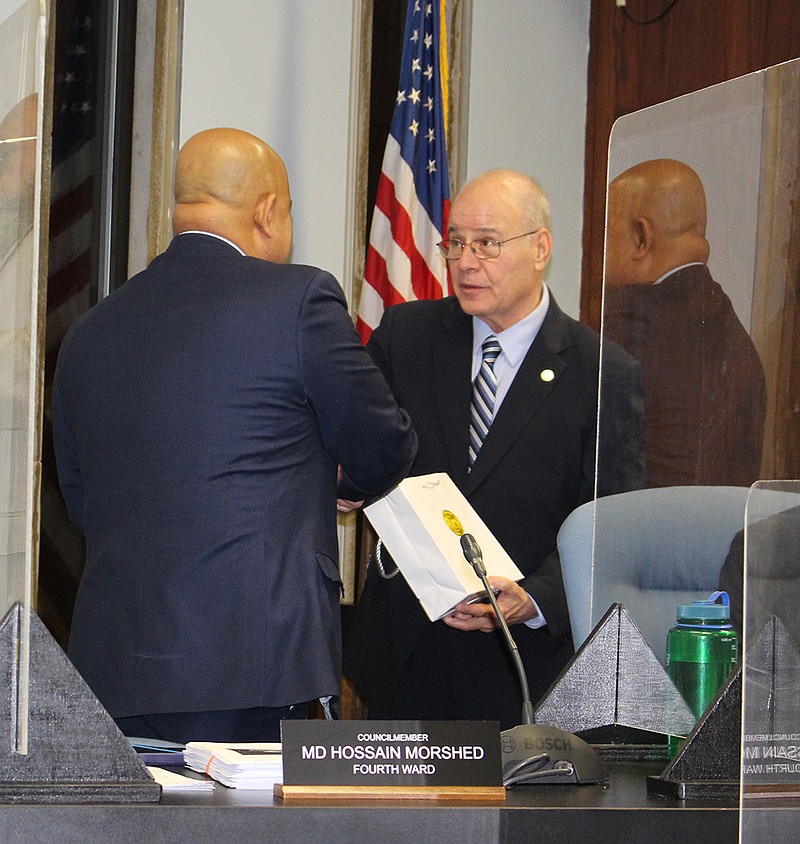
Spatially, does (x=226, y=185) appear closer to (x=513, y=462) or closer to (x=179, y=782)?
(x=513, y=462)

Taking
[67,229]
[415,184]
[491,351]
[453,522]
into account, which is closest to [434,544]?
[453,522]

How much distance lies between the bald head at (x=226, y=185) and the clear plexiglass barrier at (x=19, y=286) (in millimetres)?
1026

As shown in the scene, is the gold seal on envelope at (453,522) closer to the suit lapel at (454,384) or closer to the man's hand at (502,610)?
the man's hand at (502,610)

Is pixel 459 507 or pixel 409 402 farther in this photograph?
pixel 409 402

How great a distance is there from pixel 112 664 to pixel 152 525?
24cm

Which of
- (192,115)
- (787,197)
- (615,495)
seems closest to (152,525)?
(615,495)

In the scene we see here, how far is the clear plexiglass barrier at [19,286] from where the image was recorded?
1250 mm

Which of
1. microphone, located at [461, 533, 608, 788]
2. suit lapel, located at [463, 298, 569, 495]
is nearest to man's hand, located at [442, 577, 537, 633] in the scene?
suit lapel, located at [463, 298, 569, 495]

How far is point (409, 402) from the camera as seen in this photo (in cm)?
295

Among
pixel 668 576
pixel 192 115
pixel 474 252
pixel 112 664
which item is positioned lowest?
pixel 112 664

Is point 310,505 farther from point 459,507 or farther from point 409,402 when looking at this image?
point 409,402

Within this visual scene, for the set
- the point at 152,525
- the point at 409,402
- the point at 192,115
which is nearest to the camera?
the point at 152,525

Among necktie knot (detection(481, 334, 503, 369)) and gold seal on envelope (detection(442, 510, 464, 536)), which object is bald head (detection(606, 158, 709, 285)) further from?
necktie knot (detection(481, 334, 503, 369))

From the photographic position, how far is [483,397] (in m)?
2.93
